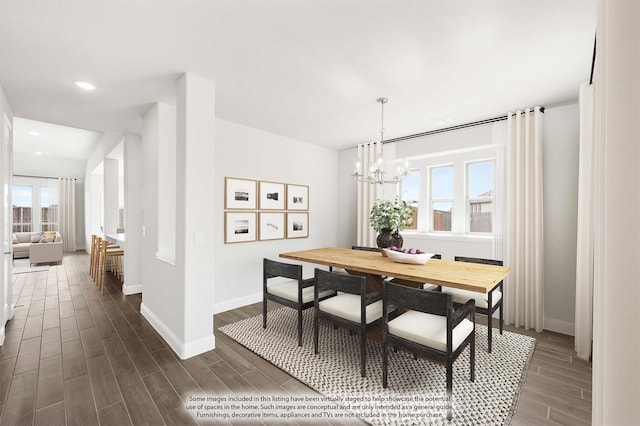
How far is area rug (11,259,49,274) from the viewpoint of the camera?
6060 mm

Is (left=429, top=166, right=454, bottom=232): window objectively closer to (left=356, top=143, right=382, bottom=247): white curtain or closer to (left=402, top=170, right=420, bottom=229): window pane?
(left=402, top=170, right=420, bottom=229): window pane

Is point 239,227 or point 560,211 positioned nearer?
point 560,211

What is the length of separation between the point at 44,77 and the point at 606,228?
3821 millimetres

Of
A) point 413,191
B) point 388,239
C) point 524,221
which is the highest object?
point 413,191

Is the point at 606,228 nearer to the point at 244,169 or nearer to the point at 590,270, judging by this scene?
the point at 590,270

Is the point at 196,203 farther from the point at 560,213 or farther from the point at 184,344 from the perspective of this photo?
the point at 560,213

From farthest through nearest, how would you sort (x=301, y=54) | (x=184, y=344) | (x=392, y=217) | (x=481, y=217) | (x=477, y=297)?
(x=481, y=217) → (x=392, y=217) → (x=477, y=297) → (x=184, y=344) → (x=301, y=54)

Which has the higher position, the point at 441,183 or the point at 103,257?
the point at 441,183

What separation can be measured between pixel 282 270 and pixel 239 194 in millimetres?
1527

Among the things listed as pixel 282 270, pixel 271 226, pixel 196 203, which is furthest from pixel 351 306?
pixel 271 226

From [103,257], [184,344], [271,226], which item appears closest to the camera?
[184,344]

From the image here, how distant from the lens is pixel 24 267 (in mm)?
6410

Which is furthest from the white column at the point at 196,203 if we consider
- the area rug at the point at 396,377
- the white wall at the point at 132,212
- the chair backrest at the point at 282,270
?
the white wall at the point at 132,212

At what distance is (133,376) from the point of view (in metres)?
2.24
